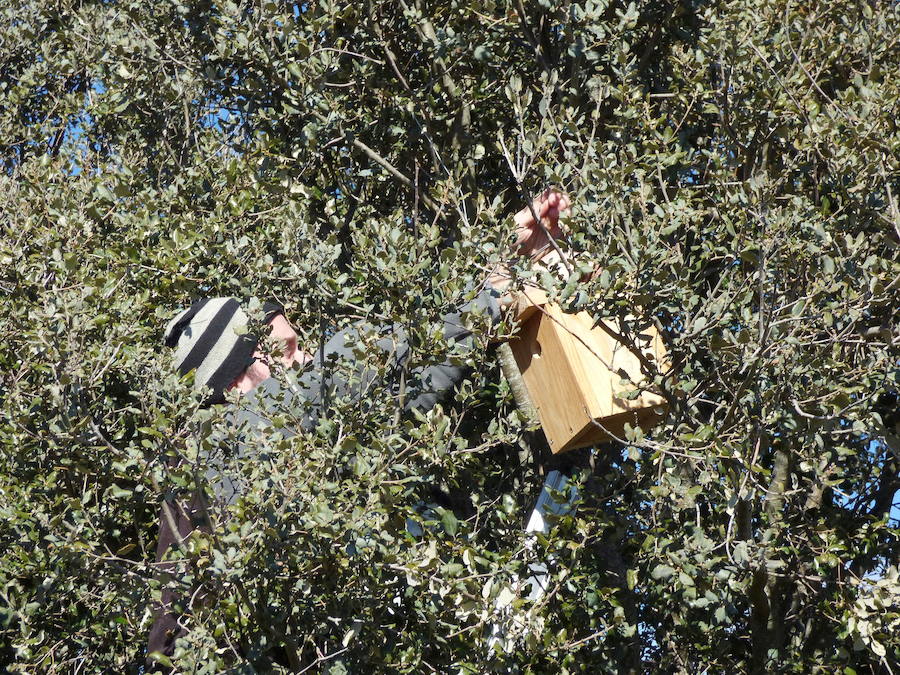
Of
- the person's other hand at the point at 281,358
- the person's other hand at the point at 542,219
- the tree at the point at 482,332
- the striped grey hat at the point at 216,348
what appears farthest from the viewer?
the person's other hand at the point at 542,219

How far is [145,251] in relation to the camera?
13.0 feet

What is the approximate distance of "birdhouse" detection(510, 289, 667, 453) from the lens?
3346 millimetres

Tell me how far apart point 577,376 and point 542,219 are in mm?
621

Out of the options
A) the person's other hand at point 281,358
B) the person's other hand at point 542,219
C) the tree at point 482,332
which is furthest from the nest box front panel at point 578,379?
the person's other hand at point 281,358

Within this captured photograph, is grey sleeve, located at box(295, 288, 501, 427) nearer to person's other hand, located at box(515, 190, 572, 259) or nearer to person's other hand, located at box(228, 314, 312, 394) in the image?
person's other hand, located at box(228, 314, 312, 394)

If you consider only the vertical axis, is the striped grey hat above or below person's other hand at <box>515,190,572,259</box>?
below

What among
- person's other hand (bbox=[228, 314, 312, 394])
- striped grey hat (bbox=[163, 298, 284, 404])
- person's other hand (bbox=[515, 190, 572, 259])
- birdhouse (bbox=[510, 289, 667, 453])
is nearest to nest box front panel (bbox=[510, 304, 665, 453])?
birdhouse (bbox=[510, 289, 667, 453])

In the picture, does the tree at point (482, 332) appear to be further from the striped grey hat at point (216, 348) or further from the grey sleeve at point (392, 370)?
the striped grey hat at point (216, 348)

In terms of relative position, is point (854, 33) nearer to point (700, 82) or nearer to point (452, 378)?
point (700, 82)

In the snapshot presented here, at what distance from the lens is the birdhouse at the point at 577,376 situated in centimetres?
335

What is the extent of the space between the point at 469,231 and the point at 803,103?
54.0 inches

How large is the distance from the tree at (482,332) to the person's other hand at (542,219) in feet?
0.34

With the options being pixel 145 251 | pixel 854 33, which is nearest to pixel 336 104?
pixel 145 251

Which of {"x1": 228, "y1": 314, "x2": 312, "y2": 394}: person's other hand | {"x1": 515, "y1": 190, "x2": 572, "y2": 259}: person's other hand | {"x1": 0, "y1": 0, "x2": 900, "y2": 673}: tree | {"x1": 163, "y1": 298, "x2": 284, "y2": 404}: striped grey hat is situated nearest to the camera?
{"x1": 0, "y1": 0, "x2": 900, "y2": 673}: tree
